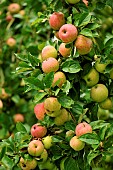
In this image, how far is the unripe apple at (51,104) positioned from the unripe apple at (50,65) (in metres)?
0.10

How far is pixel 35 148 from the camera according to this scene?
52.3 inches

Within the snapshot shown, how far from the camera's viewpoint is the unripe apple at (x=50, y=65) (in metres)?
1.32

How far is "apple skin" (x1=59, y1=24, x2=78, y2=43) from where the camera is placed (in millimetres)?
1308

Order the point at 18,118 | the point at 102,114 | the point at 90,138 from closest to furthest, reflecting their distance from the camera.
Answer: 1. the point at 90,138
2. the point at 102,114
3. the point at 18,118

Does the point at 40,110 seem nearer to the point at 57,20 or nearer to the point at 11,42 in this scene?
the point at 57,20

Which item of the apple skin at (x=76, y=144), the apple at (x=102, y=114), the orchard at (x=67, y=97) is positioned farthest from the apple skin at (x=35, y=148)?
the apple at (x=102, y=114)

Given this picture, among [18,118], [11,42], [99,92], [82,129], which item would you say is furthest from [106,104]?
[11,42]

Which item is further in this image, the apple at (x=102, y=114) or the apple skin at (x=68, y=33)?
the apple at (x=102, y=114)

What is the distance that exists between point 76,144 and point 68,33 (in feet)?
1.05

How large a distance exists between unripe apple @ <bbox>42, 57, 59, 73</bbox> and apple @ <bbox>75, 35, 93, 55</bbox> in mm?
79

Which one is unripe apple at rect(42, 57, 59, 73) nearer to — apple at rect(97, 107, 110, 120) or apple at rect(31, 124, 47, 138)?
apple at rect(31, 124, 47, 138)

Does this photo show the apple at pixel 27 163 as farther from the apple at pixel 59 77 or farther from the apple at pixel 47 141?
the apple at pixel 59 77

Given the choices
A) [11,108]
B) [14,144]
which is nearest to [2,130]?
[11,108]

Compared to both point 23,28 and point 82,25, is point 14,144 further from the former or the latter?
point 23,28
